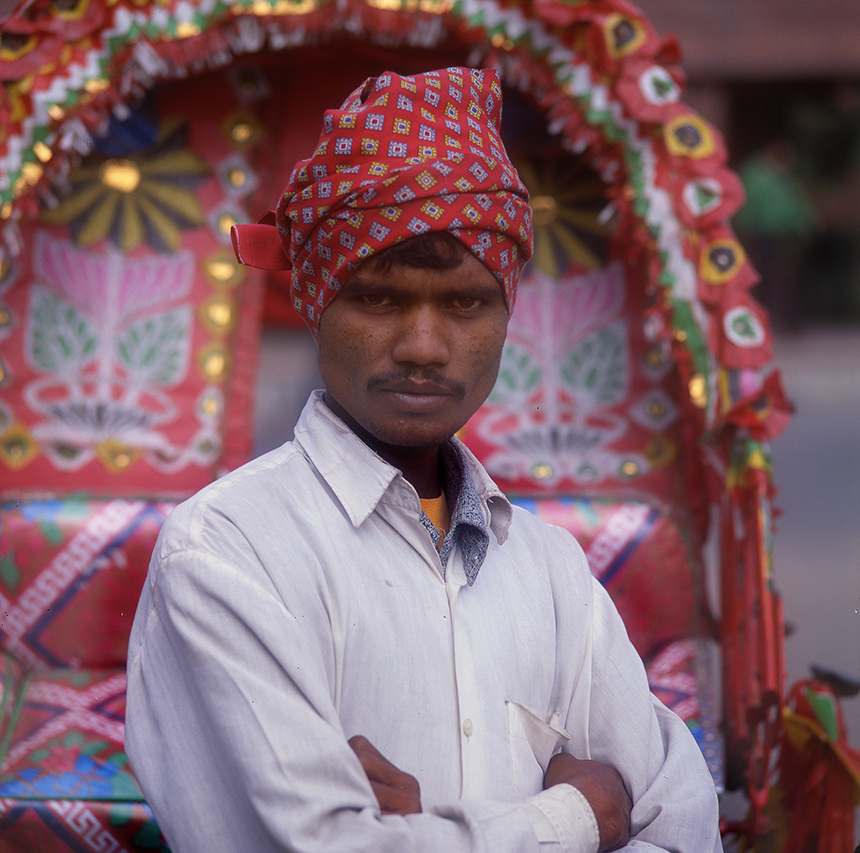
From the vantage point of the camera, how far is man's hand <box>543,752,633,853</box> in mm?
1344

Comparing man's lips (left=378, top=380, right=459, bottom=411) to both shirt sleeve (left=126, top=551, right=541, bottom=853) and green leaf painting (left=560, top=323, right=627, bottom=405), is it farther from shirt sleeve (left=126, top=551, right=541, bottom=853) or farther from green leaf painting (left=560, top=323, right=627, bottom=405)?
green leaf painting (left=560, top=323, right=627, bottom=405)

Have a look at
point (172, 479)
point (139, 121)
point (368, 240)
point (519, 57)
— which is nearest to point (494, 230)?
point (368, 240)

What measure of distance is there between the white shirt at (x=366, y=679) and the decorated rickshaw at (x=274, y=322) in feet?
3.33

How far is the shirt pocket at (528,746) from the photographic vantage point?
4.52 feet

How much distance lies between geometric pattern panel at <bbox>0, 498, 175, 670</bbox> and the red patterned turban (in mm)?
1447

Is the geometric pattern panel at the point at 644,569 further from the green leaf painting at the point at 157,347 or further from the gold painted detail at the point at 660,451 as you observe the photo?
the green leaf painting at the point at 157,347

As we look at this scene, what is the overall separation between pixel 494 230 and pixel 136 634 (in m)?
0.70

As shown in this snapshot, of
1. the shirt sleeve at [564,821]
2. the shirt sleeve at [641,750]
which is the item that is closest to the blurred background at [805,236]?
the shirt sleeve at [641,750]

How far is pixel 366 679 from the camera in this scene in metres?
1.31

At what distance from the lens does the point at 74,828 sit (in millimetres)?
2135

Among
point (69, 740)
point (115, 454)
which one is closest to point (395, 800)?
point (69, 740)

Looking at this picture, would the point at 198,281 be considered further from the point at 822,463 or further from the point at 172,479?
the point at 822,463

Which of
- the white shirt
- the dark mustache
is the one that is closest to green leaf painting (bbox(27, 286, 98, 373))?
the white shirt

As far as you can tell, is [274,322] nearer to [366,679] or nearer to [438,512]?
[438,512]
